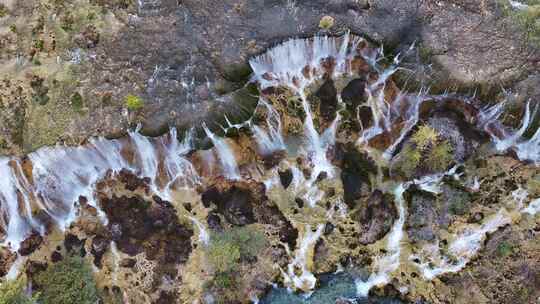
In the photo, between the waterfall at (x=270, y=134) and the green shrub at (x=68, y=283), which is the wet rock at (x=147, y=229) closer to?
the green shrub at (x=68, y=283)

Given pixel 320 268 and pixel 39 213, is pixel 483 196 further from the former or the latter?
pixel 39 213

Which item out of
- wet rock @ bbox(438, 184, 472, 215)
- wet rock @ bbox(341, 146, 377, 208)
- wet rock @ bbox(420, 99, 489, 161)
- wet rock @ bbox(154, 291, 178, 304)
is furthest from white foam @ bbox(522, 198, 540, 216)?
wet rock @ bbox(154, 291, 178, 304)

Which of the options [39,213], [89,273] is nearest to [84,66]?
[39,213]

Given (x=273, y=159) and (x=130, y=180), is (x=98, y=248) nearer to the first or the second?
(x=130, y=180)

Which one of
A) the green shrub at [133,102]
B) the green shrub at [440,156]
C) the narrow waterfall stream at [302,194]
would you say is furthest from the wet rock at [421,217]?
the green shrub at [133,102]

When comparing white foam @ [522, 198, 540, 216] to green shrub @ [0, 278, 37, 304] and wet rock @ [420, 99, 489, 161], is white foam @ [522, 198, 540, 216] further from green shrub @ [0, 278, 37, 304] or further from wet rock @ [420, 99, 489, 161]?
green shrub @ [0, 278, 37, 304]

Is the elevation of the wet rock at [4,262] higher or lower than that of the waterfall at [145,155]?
lower
